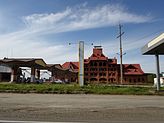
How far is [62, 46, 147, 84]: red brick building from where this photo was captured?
86.9m

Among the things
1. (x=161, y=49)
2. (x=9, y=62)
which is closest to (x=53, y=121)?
(x=161, y=49)

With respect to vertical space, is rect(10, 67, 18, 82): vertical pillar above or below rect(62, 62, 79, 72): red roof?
below

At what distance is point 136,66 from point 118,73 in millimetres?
7585

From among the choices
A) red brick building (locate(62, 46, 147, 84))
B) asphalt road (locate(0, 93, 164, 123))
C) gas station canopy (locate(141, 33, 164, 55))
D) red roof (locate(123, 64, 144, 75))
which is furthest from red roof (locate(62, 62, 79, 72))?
asphalt road (locate(0, 93, 164, 123))

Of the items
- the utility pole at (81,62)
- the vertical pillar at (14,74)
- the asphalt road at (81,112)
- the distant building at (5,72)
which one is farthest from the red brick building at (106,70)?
the asphalt road at (81,112)

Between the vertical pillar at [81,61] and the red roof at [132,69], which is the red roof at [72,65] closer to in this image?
the red roof at [132,69]

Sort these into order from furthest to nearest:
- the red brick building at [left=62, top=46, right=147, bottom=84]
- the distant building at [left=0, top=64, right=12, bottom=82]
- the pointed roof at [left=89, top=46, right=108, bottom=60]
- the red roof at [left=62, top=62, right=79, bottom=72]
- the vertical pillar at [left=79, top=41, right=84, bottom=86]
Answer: the red roof at [left=62, top=62, right=79, bottom=72] < the pointed roof at [left=89, top=46, right=108, bottom=60] < the red brick building at [left=62, top=46, right=147, bottom=84] < the distant building at [left=0, top=64, right=12, bottom=82] < the vertical pillar at [left=79, top=41, right=84, bottom=86]

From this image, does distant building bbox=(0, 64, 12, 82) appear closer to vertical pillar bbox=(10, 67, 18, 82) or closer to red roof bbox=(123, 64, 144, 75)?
vertical pillar bbox=(10, 67, 18, 82)

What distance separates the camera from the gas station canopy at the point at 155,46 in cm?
2425

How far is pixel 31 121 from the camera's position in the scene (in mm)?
8367

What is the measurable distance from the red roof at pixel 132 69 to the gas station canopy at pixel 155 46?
5783 centimetres

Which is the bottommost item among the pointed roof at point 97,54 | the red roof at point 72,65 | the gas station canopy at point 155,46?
the gas station canopy at point 155,46

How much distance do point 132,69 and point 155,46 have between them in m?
65.1

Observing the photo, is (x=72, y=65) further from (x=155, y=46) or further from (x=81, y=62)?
(x=155, y=46)
